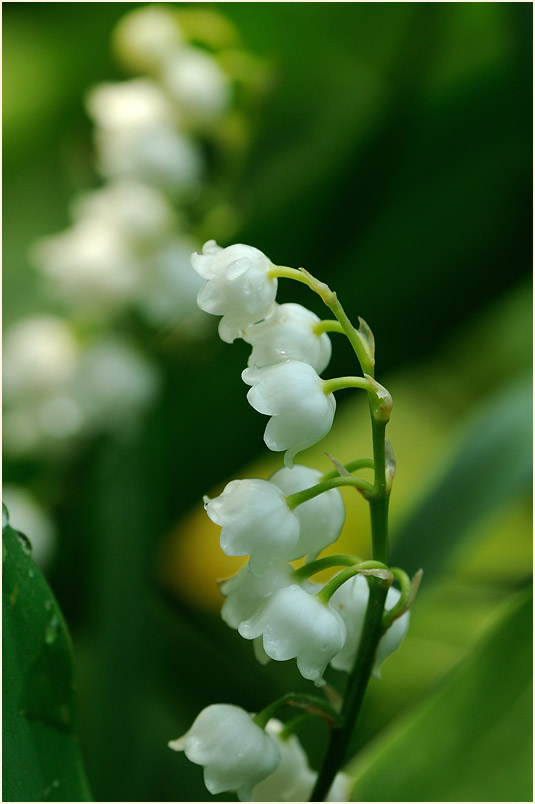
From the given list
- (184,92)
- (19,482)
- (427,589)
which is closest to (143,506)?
(19,482)

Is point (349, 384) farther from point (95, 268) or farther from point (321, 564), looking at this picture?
point (95, 268)

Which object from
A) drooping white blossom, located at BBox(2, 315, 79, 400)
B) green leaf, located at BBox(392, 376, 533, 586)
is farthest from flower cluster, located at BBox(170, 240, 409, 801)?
drooping white blossom, located at BBox(2, 315, 79, 400)

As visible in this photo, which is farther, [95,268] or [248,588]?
[95,268]

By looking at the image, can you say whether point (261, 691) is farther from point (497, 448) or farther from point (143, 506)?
point (497, 448)

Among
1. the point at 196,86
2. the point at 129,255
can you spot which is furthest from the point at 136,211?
the point at 196,86

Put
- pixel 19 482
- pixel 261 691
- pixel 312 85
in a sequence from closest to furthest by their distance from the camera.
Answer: pixel 261 691
pixel 19 482
pixel 312 85

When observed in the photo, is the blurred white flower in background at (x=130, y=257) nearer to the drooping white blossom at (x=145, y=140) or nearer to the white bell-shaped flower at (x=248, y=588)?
the drooping white blossom at (x=145, y=140)

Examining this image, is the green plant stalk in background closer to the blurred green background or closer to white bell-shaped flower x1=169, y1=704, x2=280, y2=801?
white bell-shaped flower x1=169, y1=704, x2=280, y2=801
